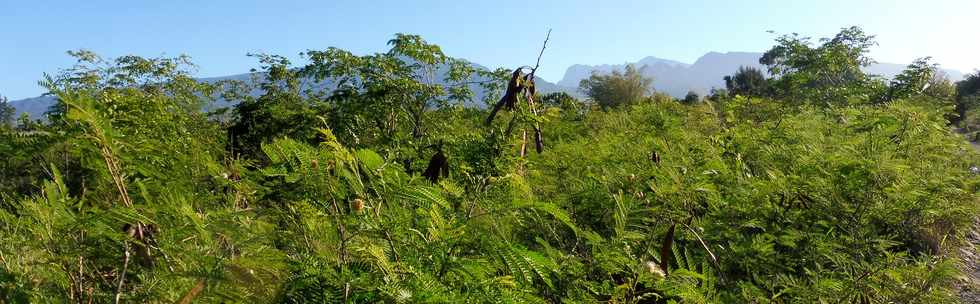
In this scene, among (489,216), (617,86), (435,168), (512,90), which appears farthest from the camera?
(617,86)

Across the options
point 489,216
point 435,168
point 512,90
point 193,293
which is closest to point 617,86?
point 512,90

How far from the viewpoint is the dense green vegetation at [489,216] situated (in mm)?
1134

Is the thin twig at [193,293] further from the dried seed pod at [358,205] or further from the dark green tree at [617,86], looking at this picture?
the dark green tree at [617,86]

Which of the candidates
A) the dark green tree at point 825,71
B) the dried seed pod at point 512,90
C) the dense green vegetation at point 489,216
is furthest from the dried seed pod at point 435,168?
the dark green tree at point 825,71

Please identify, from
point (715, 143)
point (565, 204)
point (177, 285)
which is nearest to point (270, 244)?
point (177, 285)

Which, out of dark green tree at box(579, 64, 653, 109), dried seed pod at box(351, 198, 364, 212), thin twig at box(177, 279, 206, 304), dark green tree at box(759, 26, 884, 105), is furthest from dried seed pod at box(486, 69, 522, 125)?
dark green tree at box(579, 64, 653, 109)

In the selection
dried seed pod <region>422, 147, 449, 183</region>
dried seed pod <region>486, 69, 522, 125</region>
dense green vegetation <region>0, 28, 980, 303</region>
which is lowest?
dense green vegetation <region>0, 28, 980, 303</region>

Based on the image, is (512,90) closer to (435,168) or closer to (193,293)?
(435,168)

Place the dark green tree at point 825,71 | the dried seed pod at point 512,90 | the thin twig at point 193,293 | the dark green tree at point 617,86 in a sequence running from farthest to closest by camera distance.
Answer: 1. the dark green tree at point 617,86
2. the dark green tree at point 825,71
3. the dried seed pod at point 512,90
4. the thin twig at point 193,293

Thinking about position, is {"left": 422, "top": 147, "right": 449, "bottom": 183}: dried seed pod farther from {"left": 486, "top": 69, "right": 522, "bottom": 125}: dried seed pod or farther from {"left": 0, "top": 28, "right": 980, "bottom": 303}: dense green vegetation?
{"left": 486, "top": 69, "right": 522, "bottom": 125}: dried seed pod

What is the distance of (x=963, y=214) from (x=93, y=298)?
4.84m

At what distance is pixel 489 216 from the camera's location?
148 cm

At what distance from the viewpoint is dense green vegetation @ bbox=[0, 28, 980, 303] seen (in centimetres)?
113

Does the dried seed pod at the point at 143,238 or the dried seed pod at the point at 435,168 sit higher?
the dried seed pod at the point at 435,168
